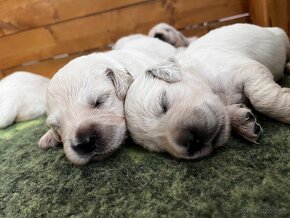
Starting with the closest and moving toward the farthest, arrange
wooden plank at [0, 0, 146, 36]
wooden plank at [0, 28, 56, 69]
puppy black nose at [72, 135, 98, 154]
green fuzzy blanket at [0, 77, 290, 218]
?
green fuzzy blanket at [0, 77, 290, 218]
puppy black nose at [72, 135, 98, 154]
wooden plank at [0, 0, 146, 36]
wooden plank at [0, 28, 56, 69]

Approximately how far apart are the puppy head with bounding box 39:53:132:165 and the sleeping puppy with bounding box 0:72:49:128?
134cm

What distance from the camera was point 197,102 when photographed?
2008 mm

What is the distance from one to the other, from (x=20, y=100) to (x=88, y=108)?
181cm

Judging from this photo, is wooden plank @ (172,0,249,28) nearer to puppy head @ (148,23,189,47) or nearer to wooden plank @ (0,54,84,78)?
puppy head @ (148,23,189,47)

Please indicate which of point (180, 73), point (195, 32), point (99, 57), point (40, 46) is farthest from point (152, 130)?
point (40, 46)

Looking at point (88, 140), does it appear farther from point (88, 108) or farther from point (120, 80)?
point (120, 80)

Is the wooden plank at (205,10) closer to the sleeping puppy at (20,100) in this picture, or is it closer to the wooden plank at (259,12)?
the wooden plank at (259,12)

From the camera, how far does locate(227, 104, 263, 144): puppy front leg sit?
200 cm

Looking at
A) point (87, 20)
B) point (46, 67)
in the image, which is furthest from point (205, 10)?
point (46, 67)

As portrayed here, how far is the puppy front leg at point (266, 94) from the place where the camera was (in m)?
2.02

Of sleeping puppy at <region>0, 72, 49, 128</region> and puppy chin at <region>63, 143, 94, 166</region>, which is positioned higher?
puppy chin at <region>63, 143, 94, 166</region>

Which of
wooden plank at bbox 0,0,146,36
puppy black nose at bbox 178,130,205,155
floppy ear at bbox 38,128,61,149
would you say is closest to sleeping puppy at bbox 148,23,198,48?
wooden plank at bbox 0,0,146,36

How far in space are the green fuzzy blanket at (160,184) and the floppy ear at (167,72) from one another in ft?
1.49

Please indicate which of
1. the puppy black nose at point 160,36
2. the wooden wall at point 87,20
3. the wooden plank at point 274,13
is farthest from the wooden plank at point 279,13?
the puppy black nose at point 160,36
